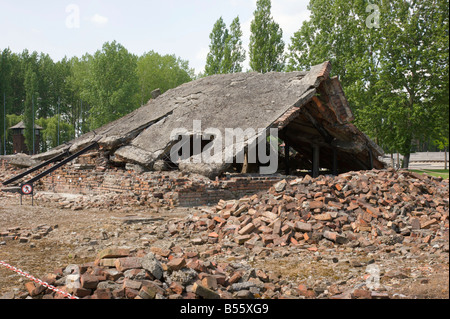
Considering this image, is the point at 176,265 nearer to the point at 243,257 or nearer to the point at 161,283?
the point at 161,283

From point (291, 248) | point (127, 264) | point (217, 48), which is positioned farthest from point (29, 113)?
point (127, 264)

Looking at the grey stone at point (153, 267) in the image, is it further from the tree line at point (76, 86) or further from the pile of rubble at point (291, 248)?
the tree line at point (76, 86)

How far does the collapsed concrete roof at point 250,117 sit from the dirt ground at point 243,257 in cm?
400

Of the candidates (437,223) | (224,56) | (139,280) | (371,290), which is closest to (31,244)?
(139,280)

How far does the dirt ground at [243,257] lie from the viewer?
386 centimetres

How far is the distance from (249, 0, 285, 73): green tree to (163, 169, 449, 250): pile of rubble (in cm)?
1981

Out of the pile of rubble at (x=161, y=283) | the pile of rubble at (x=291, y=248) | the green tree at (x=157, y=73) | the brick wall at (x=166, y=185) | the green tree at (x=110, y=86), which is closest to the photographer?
the pile of rubble at (x=161, y=283)

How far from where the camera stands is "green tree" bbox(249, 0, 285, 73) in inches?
1048

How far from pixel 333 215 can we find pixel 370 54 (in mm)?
22202

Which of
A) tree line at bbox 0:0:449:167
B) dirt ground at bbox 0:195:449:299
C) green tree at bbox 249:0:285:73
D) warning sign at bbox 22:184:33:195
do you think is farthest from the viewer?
green tree at bbox 249:0:285:73

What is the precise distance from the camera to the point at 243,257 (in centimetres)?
557

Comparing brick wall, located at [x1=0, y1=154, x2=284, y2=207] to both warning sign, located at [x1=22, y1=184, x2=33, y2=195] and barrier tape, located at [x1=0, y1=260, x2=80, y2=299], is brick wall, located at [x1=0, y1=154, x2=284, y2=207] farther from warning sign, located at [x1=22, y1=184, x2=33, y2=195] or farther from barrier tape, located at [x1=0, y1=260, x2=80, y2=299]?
barrier tape, located at [x1=0, y1=260, x2=80, y2=299]

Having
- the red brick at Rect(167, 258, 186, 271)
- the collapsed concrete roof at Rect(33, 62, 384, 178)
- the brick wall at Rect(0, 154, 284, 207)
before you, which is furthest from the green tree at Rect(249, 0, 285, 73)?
the red brick at Rect(167, 258, 186, 271)

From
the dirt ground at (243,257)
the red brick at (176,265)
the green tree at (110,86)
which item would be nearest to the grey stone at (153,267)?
the red brick at (176,265)
